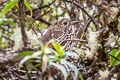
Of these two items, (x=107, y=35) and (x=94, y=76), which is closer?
(x=107, y=35)

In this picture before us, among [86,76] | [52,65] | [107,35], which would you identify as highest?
[107,35]

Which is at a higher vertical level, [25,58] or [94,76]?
[25,58]

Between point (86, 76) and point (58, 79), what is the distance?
198mm

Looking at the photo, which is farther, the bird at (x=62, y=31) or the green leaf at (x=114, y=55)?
the bird at (x=62, y=31)

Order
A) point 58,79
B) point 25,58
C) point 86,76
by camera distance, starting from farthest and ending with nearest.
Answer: point 86,76 < point 58,79 < point 25,58

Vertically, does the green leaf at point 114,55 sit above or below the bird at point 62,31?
below

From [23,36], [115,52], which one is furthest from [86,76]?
[23,36]

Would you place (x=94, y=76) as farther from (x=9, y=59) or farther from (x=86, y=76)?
(x=9, y=59)

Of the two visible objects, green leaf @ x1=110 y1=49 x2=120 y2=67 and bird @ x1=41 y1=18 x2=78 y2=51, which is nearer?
green leaf @ x1=110 y1=49 x2=120 y2=67

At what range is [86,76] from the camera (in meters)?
1.58

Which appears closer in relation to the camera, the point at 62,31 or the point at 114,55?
the point at 114,55

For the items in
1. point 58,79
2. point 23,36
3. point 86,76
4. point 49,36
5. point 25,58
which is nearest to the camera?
point 25,58

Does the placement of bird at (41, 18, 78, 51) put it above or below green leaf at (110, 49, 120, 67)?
above

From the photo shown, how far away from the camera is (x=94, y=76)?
4.95 ft
